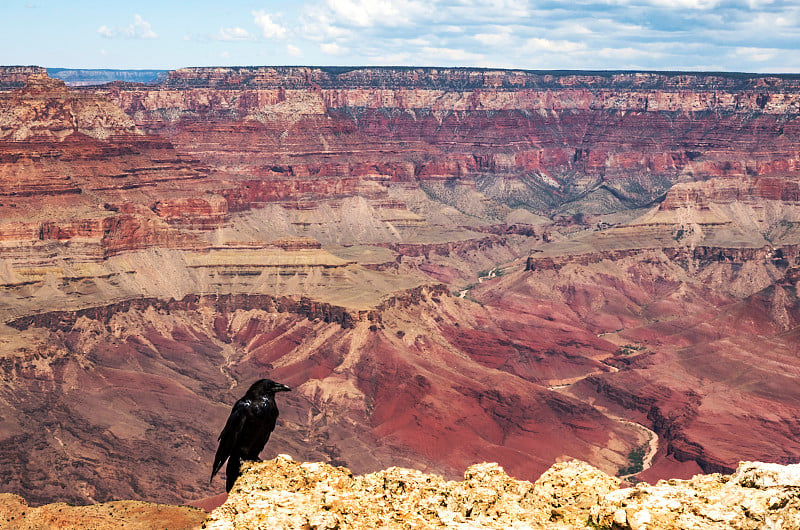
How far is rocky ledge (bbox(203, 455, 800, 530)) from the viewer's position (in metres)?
17.0

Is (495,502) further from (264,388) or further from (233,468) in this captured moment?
(264,388)

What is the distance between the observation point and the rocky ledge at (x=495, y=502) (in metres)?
17.0

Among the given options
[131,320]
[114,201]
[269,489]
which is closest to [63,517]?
[269,489]

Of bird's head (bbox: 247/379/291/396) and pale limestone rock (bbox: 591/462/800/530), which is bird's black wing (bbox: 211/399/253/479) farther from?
pale limestone rock (bbox: 591/462/800/530)

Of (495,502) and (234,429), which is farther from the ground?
(234,429)

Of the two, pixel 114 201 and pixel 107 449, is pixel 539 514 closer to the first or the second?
pixel 107 449

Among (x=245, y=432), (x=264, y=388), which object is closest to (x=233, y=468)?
(x=245, y=432)

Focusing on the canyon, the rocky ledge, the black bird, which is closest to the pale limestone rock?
the rocky ledge

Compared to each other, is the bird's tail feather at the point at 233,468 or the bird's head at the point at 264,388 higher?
the bird's head at the point at 264,388

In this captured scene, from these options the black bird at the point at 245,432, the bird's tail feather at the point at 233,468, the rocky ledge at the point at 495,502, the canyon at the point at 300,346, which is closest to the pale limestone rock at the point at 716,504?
the rocky ledge at the point at 495,502

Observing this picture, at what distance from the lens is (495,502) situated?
20.2 metres

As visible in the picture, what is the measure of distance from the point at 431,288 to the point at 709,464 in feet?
219

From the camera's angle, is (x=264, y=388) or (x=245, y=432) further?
(x=264, y=388)

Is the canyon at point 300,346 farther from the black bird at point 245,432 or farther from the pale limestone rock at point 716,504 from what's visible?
the pale limestone rock at point 716,504
